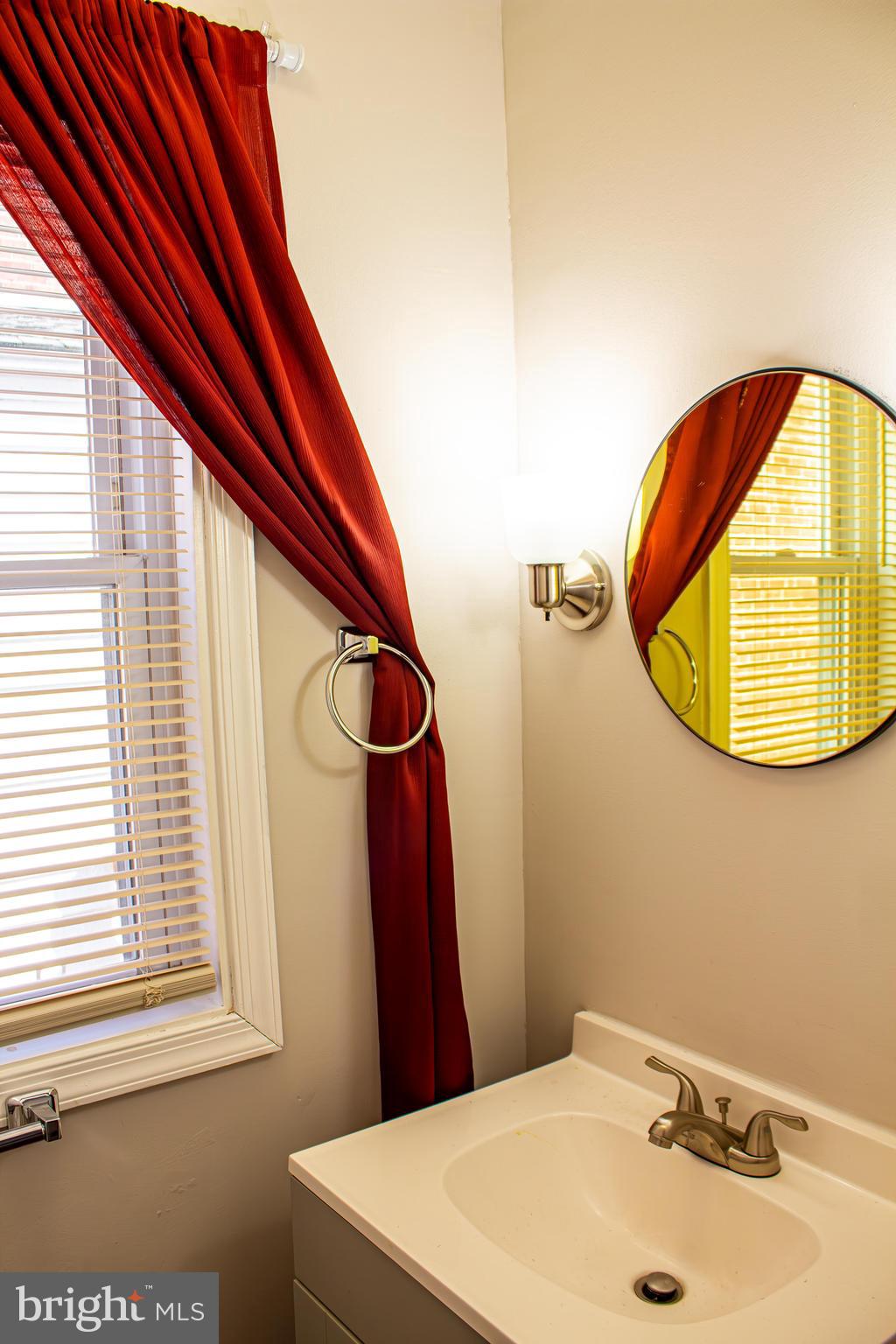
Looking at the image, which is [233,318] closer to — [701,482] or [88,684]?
[88,684]

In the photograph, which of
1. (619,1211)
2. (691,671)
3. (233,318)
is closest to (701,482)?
(691,671)

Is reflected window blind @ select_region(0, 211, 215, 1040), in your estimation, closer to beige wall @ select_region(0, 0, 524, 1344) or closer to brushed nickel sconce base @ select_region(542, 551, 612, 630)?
beige wall @ select_region(0, 0, 524, 1344)

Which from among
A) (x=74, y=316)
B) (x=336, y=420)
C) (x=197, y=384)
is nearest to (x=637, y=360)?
(x=336, y=420)

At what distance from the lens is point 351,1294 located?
1211 millimetres

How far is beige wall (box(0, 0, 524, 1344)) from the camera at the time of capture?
137cm

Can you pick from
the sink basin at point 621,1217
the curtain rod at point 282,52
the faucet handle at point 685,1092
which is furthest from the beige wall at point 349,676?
the faucet handle at point 685,1092

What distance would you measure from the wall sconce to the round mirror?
85 mm

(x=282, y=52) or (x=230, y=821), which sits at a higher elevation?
(x=282, y=52)

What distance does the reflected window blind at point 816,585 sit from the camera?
3.65 ft

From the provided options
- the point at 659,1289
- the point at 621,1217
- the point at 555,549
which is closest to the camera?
the point at 659,1289

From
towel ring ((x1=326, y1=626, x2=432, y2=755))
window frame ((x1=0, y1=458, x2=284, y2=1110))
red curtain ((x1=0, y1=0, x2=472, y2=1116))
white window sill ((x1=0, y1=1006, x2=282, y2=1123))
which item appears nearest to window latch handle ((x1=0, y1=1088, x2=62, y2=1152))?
white window sill ((x1=0, y1=1006, x2=282, y2=1123))

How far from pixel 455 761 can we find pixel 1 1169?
2.77 feet

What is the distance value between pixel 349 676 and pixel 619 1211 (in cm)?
83

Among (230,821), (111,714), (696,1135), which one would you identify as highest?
(111,714)
